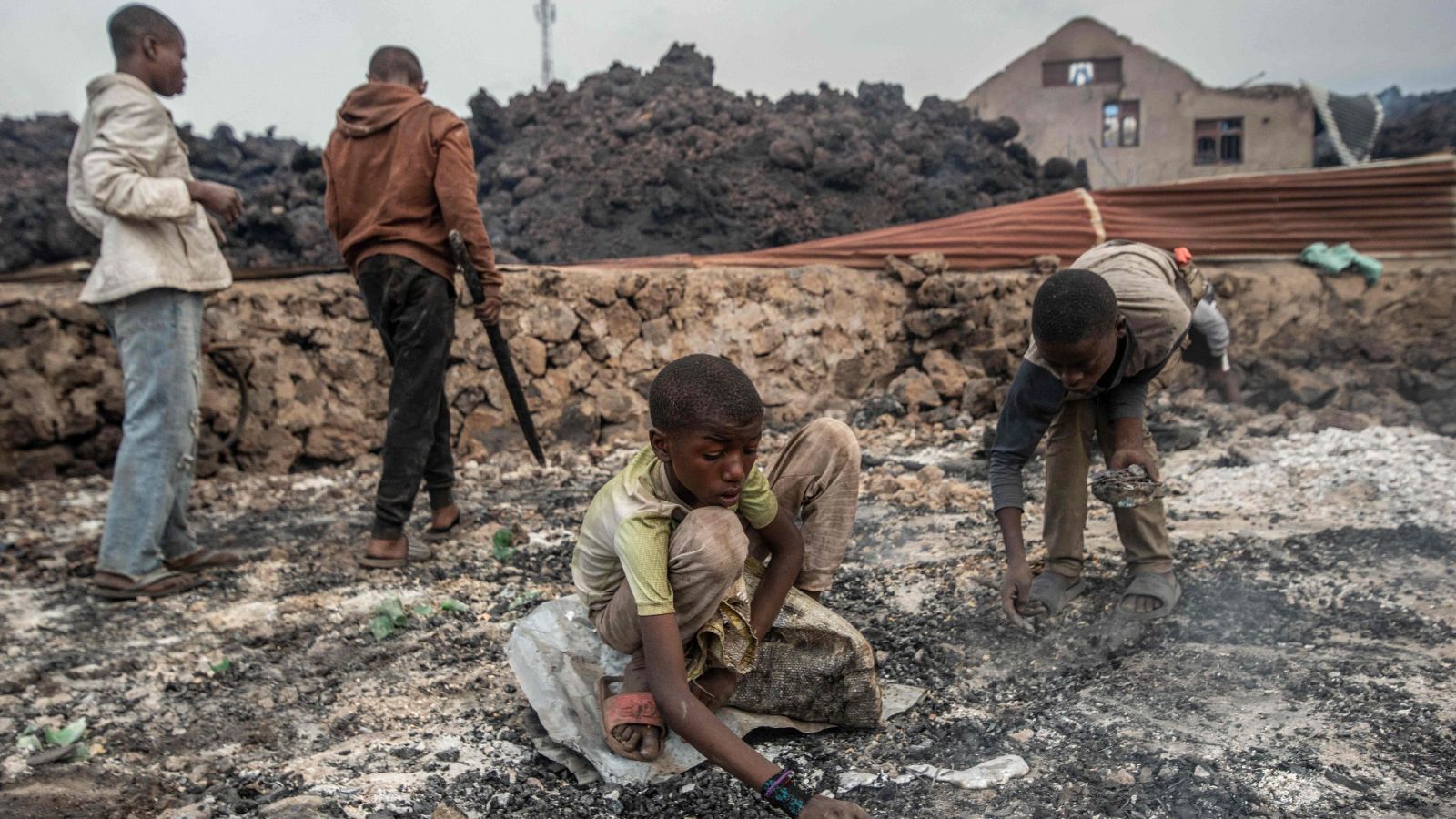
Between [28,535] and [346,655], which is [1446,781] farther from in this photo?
[28,535]

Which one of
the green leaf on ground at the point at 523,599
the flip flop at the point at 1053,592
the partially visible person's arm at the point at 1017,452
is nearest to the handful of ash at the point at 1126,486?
the partially visible person's arm at the point at 1017,452

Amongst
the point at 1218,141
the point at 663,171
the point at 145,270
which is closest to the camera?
the point at 145,270

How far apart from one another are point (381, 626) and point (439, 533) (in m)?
0.94

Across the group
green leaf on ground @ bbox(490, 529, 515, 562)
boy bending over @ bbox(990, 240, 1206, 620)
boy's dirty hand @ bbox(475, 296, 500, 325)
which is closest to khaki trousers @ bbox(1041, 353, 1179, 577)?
boy bending over @ bbox(990, 240, 1206, 620)

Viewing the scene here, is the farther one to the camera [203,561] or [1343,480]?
[1343,480]

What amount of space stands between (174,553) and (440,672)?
144 centimetres

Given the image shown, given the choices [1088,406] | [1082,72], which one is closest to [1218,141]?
[1082,72]

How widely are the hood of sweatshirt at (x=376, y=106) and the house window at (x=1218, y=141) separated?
15836mm

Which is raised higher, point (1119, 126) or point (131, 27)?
point (1119, 126)

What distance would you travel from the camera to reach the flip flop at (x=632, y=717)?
199cm

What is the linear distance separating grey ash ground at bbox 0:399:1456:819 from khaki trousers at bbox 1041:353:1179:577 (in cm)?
13

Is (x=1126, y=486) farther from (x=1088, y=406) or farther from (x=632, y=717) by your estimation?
(x=632, y=717)

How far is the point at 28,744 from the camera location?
7.49 feet

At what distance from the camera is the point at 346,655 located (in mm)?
2760
